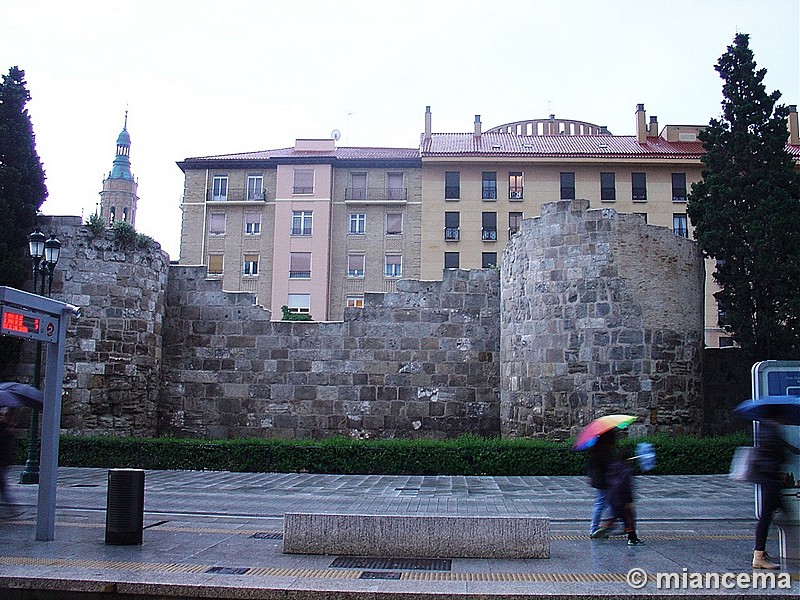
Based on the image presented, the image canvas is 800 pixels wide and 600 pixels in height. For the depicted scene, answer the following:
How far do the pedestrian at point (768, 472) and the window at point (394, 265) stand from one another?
133 feet

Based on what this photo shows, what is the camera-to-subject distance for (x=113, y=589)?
706 centimetres

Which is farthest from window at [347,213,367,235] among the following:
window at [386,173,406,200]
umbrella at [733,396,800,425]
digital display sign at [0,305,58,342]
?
umbrella at [733,396,800,425]

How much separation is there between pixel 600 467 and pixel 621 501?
737 mm

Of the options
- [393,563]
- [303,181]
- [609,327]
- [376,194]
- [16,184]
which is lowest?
[393,563]

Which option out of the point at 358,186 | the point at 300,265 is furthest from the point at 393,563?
the point at 358,186

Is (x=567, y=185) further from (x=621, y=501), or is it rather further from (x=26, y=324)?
(x=26, y=324)

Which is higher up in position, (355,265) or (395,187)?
(395,187)

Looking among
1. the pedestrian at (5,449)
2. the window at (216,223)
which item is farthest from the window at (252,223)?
the pedestrian at (5,449)

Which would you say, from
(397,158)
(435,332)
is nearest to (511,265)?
(435,332)

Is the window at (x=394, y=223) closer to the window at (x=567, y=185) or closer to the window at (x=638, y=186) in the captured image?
the window at (x=567, y=185)

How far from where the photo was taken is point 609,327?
18.0 metres

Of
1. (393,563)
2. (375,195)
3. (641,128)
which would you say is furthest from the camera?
(641,128)

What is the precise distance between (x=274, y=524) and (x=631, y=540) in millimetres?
4664

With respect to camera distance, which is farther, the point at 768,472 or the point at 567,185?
the point at 567,185
